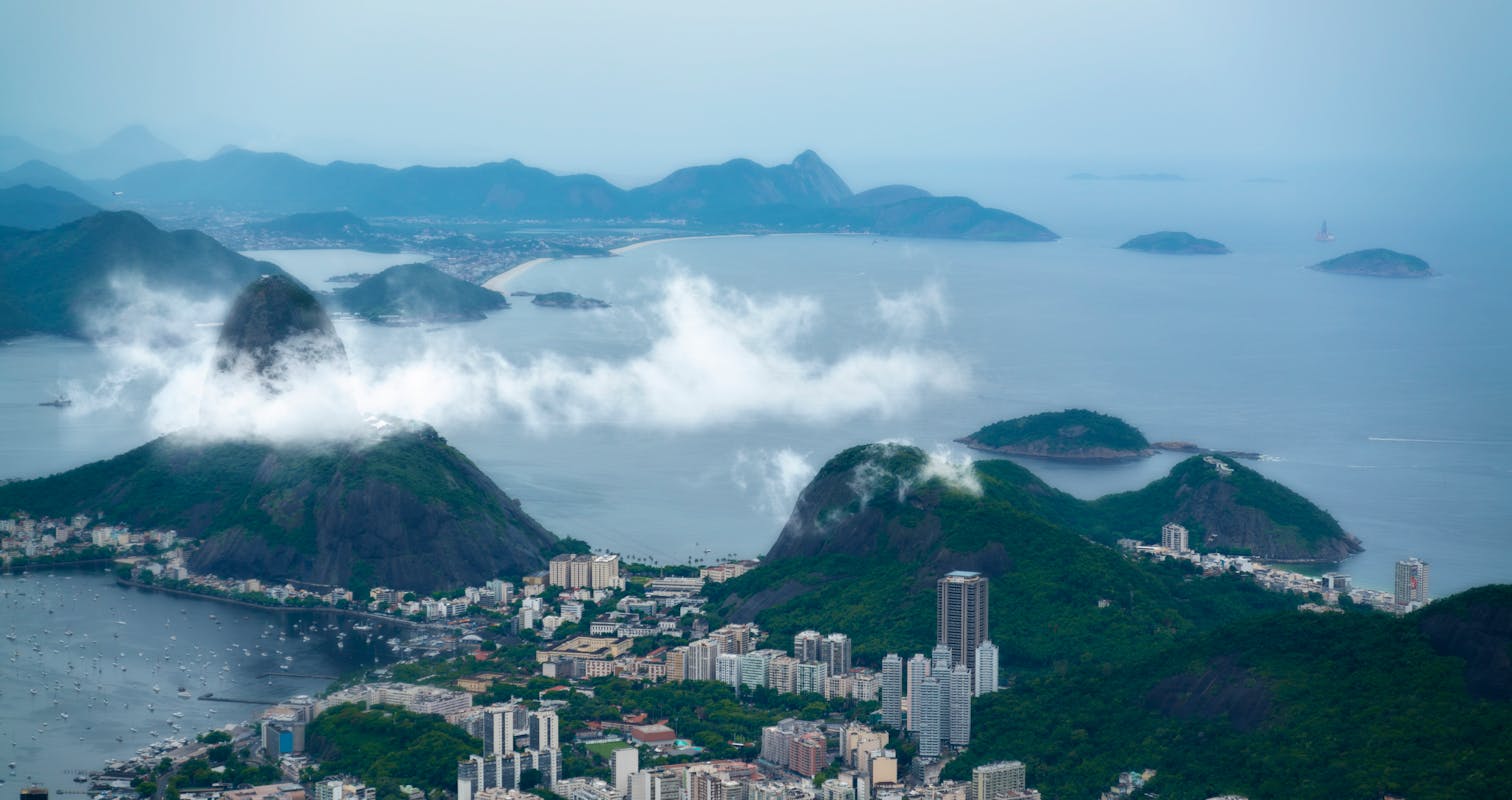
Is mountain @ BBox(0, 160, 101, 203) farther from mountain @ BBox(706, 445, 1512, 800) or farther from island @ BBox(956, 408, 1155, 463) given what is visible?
mountain @ BBox(706, 445, 1512, 800)

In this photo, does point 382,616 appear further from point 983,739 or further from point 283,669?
point 983,739

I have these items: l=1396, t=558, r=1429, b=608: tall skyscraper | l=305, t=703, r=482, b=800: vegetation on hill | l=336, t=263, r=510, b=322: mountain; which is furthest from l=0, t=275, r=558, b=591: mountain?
l=336, t=263, r=510, b=322: mountain

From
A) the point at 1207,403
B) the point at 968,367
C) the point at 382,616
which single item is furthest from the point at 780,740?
the point at 968,367

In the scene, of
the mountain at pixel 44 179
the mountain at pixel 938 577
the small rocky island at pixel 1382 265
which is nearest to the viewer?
the mountain at pixel 938 577

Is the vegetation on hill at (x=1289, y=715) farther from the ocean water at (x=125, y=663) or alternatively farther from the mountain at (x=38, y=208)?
the mountain at (x=38, y=208)

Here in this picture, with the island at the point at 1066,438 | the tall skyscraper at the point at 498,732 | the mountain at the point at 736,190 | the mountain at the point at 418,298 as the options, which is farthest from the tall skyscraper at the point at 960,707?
the mountain at the point at 736,190

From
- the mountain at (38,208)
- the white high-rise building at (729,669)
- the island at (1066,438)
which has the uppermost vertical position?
the mountain at (38,208)

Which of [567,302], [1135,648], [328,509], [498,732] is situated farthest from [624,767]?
[567,302]
